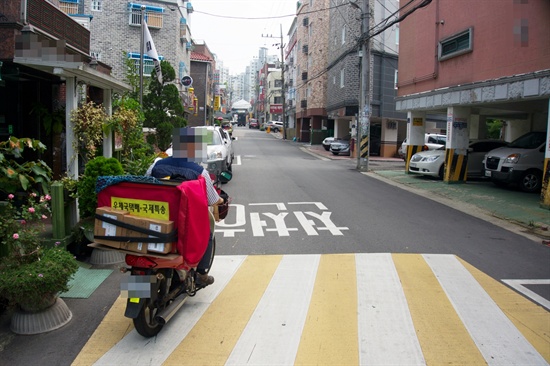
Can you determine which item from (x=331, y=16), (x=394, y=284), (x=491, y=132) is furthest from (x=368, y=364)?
(x=331, y=16)

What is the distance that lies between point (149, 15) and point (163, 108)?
13547mm

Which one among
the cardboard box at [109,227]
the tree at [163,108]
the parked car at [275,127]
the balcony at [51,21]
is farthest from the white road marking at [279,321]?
the parked car at [275,127]

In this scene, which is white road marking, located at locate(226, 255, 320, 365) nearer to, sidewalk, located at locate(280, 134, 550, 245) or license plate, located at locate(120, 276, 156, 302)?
license plate, located at locate(120, 276, 156, 302)

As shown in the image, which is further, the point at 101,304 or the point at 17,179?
the point at 101,304

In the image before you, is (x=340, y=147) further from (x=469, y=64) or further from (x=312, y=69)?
(x=469, y=64)

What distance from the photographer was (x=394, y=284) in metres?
6.26

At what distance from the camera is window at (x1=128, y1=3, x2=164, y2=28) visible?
98.3ft

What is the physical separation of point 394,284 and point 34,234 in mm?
4284

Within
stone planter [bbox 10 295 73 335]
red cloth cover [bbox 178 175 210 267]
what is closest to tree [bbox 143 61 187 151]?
stone planter [bbox 10 295 73 335]

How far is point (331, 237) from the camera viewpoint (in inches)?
346

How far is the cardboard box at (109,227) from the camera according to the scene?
14.1 ft

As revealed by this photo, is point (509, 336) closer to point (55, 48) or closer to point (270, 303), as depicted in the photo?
point (270, 303)

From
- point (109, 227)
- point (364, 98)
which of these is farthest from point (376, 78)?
point (109, 227)

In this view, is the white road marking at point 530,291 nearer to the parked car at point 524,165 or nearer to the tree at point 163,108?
the parked car at point 524,165
